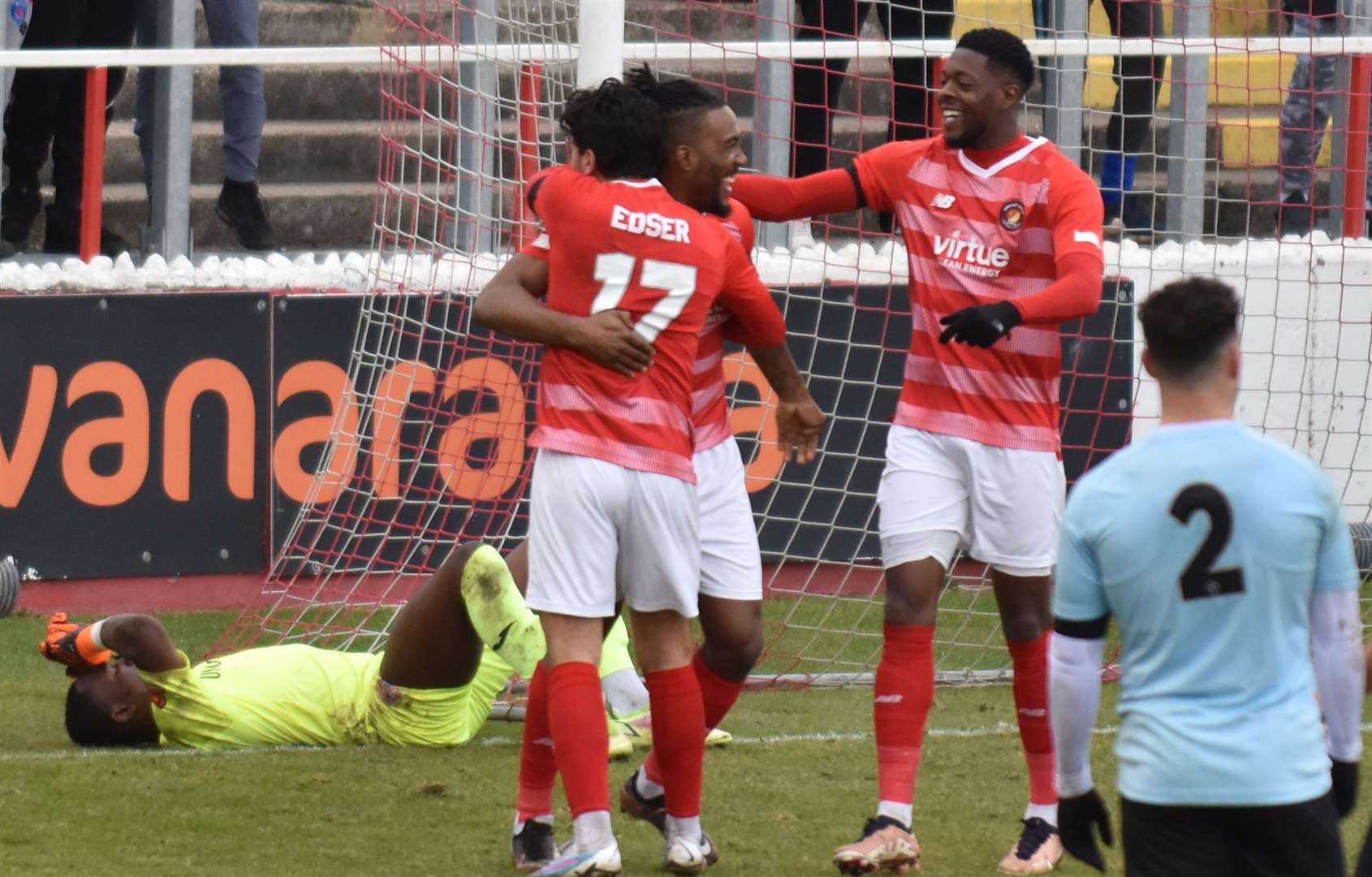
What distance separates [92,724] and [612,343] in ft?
7.21

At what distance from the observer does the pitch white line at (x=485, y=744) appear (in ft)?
17.8

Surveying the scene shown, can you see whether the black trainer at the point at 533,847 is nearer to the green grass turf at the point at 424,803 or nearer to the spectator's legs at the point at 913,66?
the green grass turf at the point at 424,803

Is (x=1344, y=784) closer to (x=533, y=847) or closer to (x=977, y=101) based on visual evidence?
(x=533, y=847)

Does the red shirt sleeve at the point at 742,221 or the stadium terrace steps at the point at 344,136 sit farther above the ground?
the stadium terrace steps at the point at 344,136

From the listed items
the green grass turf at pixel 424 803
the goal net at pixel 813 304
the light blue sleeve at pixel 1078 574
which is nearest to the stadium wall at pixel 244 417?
the goal net at pixel 813 304

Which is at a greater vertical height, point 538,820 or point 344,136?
point 344,136

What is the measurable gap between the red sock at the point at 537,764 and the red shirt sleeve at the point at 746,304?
0.85 metres

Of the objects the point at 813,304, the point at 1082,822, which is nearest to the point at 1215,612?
the point at 1082,822

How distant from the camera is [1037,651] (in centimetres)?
474

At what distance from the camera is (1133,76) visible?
27.6ft

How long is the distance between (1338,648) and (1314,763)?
175 millimetres

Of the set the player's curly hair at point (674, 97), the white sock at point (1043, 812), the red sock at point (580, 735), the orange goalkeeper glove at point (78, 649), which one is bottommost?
the white sock at point (1043, 812)

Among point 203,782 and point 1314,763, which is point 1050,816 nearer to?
point 1314,763

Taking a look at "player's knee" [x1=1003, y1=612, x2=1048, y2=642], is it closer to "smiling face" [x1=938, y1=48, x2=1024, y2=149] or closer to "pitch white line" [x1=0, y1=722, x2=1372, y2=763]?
"pitch white line" [x1=0, y1=722, x2=1372, y2=763]
